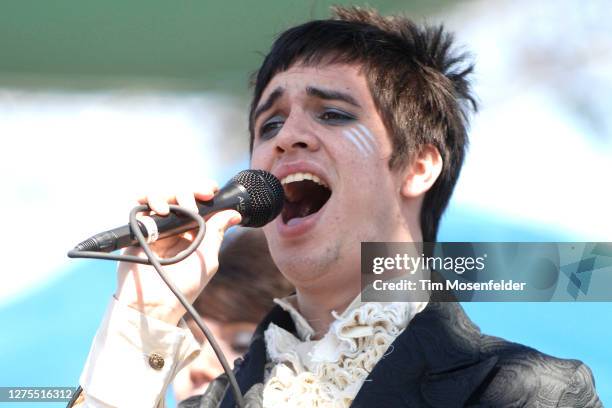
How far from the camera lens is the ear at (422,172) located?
7.48 feet

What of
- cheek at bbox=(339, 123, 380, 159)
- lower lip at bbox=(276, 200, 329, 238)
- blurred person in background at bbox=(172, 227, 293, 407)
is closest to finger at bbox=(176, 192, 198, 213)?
lower lip at bbox=(276, 200, 329, 238)

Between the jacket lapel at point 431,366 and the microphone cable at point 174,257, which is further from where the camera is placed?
the jacket lapel at point 431,366

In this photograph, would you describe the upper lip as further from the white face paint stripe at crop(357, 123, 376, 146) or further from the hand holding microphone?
the hand holding microphone

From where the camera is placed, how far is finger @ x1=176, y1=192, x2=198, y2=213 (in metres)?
1.68

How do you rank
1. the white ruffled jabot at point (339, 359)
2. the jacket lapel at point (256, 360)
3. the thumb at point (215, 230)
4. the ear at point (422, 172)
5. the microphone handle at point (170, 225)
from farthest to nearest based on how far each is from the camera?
1. the ear at point (422, 172)
2. the jacket lapel at point (256, 360)
3. the white ruffled jabot at point (339, 359)
4. the thumb at point (215, 230)
5. the microphone handle at point (170, 225)

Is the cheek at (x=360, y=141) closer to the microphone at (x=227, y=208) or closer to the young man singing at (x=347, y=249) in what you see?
the young man singing at (x=347, y=249)

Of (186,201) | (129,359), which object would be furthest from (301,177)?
(129,359)

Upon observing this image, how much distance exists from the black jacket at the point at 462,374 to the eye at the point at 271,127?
1.98ft

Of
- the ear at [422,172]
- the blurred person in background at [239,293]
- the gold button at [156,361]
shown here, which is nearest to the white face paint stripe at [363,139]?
the ear at [422,172]

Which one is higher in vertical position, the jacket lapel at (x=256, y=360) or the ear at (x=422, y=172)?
the ear at (x=422, y=172)

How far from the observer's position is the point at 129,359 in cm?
176

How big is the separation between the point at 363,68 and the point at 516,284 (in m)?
0.78

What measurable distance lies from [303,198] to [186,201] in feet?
2.22

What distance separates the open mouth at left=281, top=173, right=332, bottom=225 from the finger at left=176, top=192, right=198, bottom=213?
0.60 meters
